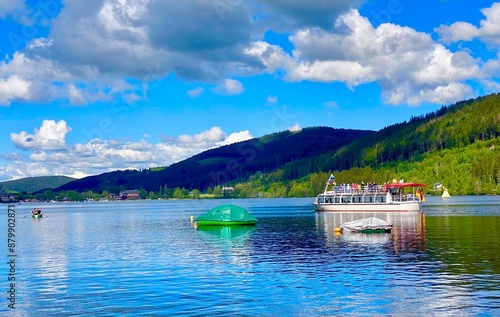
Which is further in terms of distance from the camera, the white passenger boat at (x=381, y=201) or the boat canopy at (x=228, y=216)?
the white passenger boat at (x=381, y=201)

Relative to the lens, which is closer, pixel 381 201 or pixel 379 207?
pixel 379 207

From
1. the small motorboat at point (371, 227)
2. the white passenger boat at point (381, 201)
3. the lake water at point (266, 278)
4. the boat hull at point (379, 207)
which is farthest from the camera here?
the white passenger boat at point (381, 201)

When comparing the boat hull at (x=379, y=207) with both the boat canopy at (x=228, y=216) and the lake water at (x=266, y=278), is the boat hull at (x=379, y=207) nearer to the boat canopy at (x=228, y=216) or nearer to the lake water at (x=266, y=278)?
the boat canopy at (x=228, y=216)

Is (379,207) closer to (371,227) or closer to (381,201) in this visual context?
(381,201)

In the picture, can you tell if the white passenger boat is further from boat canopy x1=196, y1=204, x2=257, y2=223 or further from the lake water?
the lake water

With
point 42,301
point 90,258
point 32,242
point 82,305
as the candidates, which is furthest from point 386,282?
point 32,242

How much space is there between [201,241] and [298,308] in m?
56.5

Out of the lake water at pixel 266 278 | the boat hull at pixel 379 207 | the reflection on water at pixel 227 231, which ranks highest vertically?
the boat hull at pixel 379 207

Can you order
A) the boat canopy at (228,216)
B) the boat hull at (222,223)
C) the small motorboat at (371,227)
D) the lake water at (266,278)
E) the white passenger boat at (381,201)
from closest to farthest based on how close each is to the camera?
the lake water at (266,278), the small motorboat at (371,227), the boat hull at (222,223), the boat canopy at (228,216), the white passenger boat at (381,201)

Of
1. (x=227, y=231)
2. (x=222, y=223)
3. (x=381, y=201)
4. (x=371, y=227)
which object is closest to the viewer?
(x=371, y=227)

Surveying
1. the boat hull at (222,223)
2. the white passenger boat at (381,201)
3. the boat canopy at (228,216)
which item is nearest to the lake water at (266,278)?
the boat hull at (222,223)

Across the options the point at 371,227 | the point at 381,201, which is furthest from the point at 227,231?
the point at 381,201

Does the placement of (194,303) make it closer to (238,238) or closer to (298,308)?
(298,308)

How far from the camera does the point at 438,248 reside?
7019 cm
